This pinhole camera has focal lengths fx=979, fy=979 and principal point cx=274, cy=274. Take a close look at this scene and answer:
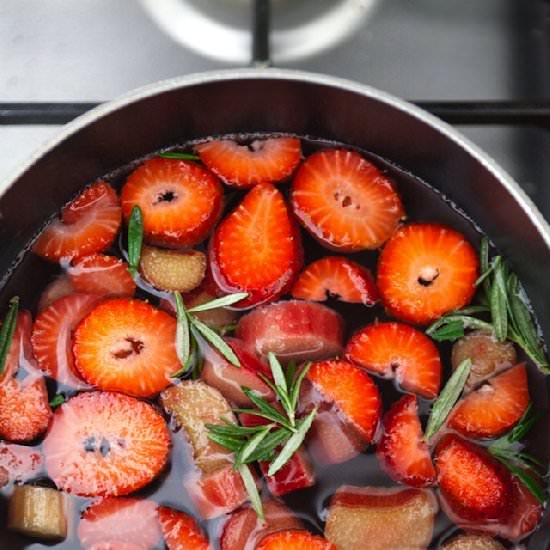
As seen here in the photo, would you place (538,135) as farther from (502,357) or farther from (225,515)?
(225,515)

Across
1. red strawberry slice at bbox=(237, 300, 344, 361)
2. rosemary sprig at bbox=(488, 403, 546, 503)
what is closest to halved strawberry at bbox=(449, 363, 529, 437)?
rosemary sprig at bbox=(488, 403, 546, 503)

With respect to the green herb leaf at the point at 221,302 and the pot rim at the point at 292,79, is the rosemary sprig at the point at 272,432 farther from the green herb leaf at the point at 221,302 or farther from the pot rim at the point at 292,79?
the pot rim at the point at 292,79

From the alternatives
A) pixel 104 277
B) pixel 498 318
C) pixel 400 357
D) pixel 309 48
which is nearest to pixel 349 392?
pixel 400 357

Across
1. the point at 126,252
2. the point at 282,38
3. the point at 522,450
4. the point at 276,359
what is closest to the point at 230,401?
the point at 276,359

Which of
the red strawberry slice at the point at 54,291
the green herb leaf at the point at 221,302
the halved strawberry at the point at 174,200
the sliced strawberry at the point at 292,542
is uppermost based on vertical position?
the halved strawberry at the point at 174,200

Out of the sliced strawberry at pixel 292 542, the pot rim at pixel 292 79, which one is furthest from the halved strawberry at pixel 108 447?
the pot rim at pixel 292 79

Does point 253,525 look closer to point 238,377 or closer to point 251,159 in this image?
point 238,377
